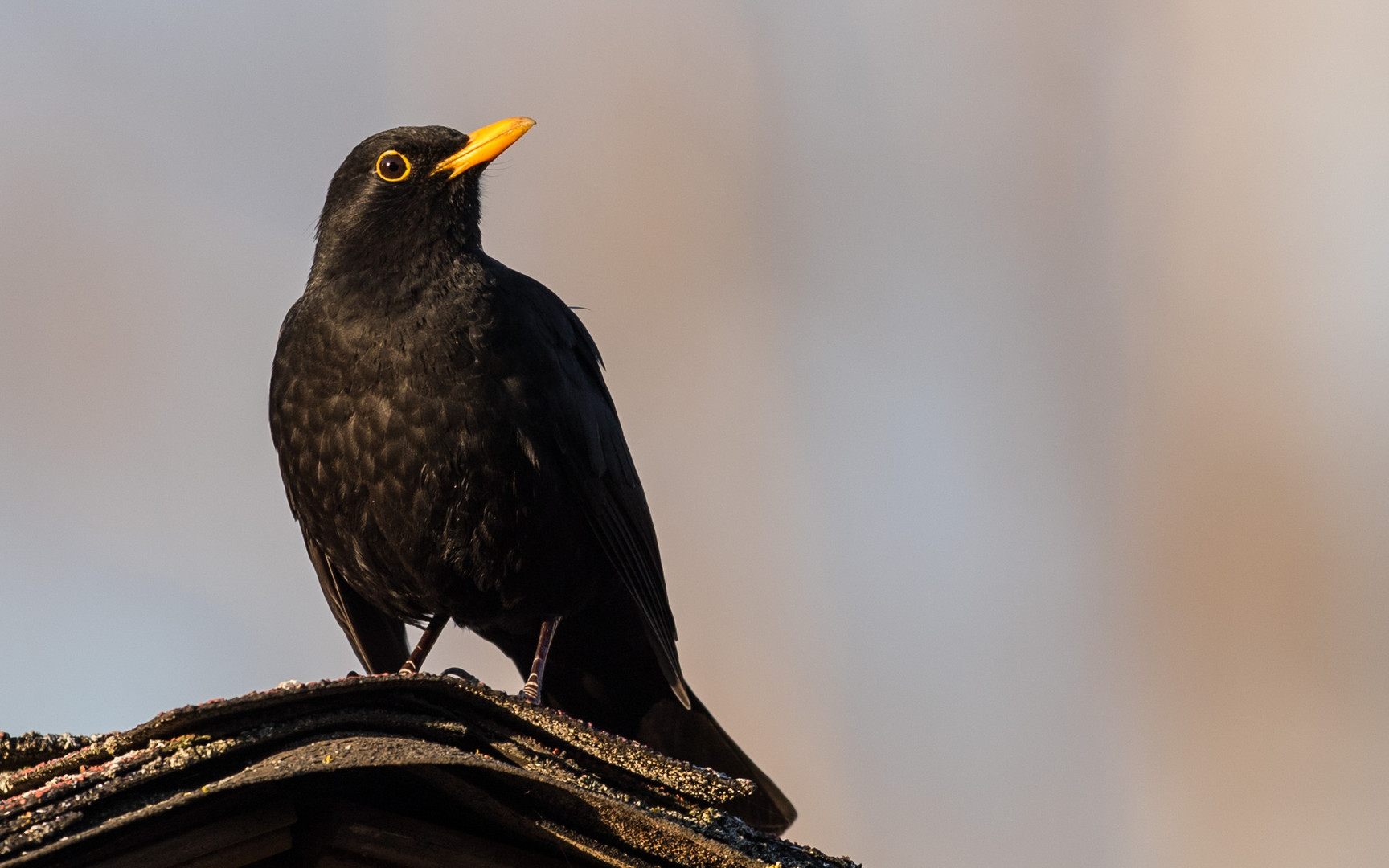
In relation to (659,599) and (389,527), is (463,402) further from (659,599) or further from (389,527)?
(659,599)

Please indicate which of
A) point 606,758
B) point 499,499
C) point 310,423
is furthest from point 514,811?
point 310,423

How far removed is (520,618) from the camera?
538 centimetres

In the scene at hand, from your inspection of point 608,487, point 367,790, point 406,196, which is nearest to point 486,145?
point 406,196

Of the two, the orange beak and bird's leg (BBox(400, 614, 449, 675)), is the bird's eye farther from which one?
bird's leg (BBox(400, 614, 449, 675))

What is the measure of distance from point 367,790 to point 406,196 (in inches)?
123

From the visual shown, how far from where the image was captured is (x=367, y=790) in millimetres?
3057

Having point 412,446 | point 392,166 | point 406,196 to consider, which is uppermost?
point 392,166

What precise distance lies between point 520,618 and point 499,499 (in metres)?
0.67

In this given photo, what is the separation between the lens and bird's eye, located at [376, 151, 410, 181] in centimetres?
571

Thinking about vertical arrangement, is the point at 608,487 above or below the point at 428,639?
above

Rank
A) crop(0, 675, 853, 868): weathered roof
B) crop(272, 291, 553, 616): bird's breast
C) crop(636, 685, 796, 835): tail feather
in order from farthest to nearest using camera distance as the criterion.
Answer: crop(636, 685, 796, 835): tail feather < crop(272, 291, 553, 616): bird's breast < crop(0, 675, 853, 868): weathered roof

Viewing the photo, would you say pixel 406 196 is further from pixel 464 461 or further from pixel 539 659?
pixel 539 659

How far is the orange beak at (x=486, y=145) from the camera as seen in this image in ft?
18.6

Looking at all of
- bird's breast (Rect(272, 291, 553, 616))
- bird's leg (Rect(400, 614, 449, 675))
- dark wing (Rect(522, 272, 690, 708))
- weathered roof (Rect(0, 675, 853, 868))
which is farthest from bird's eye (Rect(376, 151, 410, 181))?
weathered roof (Rect(0, 675, 853, 868))
